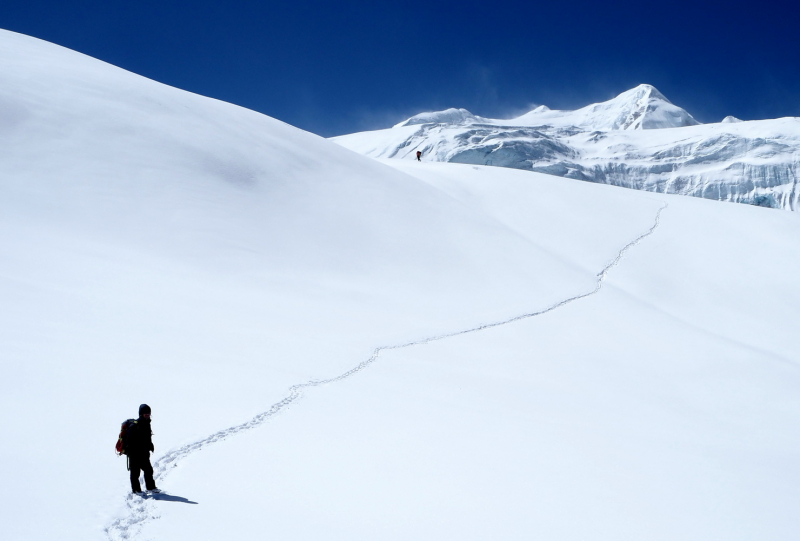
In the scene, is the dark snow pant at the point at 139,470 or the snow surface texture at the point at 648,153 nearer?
the dark snow pant at the point at 139,470

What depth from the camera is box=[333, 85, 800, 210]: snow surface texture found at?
85.1 m

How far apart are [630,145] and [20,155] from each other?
93630mm

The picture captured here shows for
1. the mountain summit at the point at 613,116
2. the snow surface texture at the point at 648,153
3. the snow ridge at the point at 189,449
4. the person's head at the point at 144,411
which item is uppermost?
the mountain summit at the point at 613,116

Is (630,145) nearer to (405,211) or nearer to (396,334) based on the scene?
(405,211)

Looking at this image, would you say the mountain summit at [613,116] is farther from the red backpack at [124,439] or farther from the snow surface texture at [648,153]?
the red backpack at [124,439]

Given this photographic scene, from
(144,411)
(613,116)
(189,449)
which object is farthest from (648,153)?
(144,411)

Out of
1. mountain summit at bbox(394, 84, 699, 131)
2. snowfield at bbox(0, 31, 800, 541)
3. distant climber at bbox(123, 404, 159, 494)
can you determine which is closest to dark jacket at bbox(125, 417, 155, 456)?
distant climber at bbox(123, 404, 159, 494)

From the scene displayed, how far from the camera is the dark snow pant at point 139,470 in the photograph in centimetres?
694

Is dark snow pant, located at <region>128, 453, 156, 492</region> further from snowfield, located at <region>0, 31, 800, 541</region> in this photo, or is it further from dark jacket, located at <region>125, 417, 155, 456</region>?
snowfield, located at <region>0, 31, 800, 541</region>

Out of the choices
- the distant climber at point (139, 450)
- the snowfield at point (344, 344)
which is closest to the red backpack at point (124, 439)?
the distant climber at point (139, 450)

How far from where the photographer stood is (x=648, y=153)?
9406 centimetres

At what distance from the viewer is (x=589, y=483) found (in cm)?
900

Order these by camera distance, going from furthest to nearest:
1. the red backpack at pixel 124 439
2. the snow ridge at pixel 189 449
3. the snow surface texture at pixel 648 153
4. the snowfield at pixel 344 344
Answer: the snow surface texture at pixel 648 153
the snowfield at pixel 344 344
the red backpack at pixel 124 439
the snow ridge at pixel 189 449

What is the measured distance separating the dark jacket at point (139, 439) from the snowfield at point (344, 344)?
506mm
